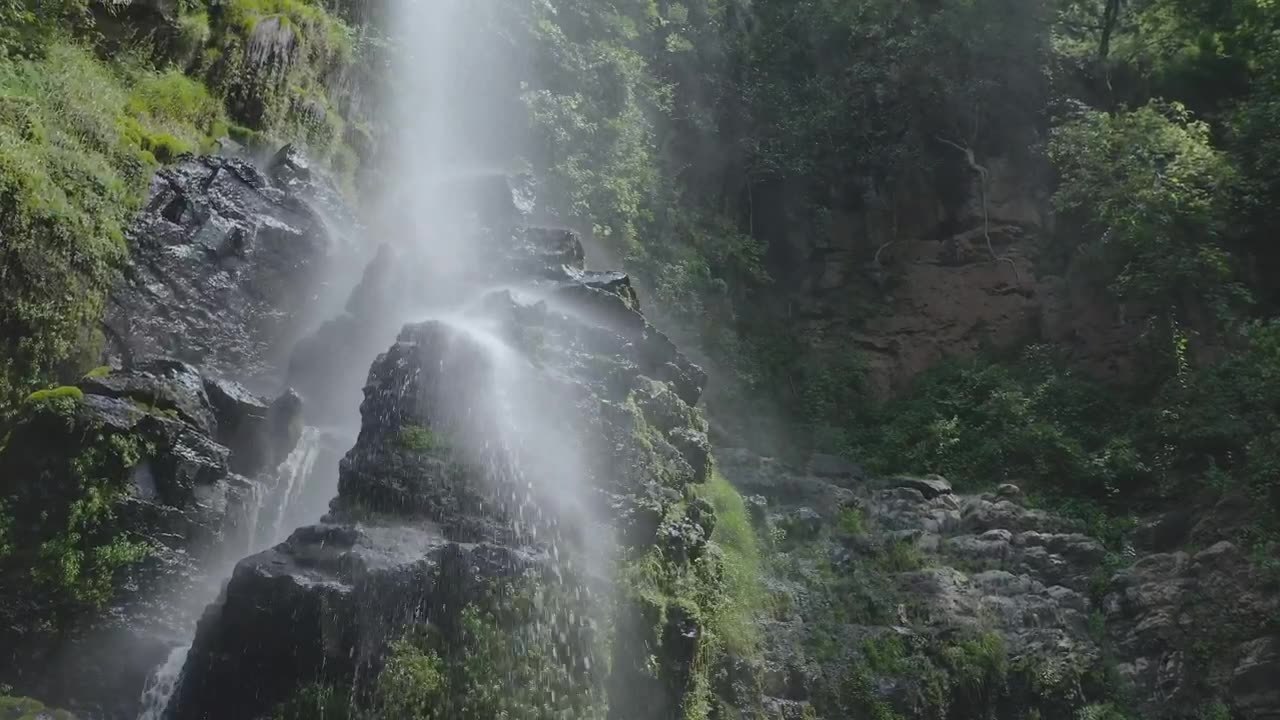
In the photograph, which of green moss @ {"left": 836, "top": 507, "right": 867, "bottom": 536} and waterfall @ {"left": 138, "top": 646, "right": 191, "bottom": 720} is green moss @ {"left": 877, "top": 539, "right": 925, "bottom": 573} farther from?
waterfall @ {"left": 138, "top": 646, "right": 191, "bottom": 720}

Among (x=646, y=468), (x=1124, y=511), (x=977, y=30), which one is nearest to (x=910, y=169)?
(x=977, y=30)

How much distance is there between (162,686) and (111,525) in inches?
69.7

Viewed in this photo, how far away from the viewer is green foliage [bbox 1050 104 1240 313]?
613 inches

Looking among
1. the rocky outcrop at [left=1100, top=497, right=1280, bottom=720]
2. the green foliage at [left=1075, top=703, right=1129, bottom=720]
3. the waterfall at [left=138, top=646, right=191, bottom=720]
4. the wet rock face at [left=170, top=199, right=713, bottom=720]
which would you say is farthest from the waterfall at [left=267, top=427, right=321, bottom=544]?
the rocky outcrop at [left=1100, top=497, right=1280, bottom=720]

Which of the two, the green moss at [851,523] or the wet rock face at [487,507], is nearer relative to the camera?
the wet rock face at [487,507]

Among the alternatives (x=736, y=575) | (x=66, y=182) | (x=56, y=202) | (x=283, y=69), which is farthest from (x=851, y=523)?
(x=283, y=69)

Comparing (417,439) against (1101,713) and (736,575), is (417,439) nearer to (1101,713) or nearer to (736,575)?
(736,575)

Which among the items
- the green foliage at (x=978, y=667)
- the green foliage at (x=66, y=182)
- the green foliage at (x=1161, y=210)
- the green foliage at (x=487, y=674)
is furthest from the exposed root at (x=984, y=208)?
the green foliage at (x=66, y=182)

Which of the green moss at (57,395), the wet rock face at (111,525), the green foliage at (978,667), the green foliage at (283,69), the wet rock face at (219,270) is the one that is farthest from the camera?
the green foliage at (283,69)

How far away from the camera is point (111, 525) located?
913 cm

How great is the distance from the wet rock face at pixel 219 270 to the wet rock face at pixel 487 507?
2819mm

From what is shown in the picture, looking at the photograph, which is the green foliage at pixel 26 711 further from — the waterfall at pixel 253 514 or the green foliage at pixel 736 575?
the green foliage at pixel 736 575

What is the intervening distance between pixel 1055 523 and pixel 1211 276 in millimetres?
5848

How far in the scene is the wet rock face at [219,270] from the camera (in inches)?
451
